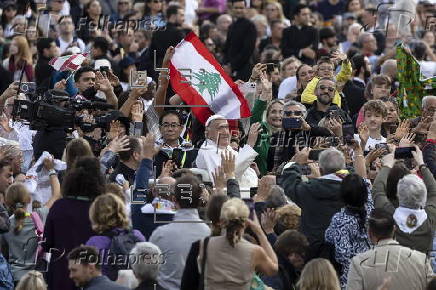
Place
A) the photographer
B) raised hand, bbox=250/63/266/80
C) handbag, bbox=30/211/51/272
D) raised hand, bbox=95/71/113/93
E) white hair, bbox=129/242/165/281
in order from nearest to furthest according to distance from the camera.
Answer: white hair, bbox=129/242/165/281, handbag, bbox=30/211/51/272, the photographer, raised hand, bbox=95/71/113/93, raised hand, bbox=250/63/266/80

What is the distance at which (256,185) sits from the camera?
544 inches

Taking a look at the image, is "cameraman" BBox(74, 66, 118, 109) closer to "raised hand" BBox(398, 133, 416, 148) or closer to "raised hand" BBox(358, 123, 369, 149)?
"raised hand" BBox(358, 123, 369, 149)

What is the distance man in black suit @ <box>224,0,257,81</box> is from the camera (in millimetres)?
22078

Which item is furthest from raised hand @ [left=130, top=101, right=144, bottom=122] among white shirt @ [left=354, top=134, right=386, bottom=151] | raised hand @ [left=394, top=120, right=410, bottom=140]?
raised hand @ [left=394, top=120, right=410, bottom=140]

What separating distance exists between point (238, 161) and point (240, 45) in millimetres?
8933

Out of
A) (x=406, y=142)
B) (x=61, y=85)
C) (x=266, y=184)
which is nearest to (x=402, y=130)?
(x=406, y=142)

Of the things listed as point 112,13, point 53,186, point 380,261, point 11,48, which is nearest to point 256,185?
point 53,186

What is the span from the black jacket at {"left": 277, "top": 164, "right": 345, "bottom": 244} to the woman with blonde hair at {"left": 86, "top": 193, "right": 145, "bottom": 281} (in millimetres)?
Result: 1659

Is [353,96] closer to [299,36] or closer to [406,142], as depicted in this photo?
[299,36]

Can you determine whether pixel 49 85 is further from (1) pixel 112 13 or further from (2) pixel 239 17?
(1) pixel 112 13

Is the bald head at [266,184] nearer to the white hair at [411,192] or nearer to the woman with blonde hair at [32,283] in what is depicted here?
the white hair at [411,192]

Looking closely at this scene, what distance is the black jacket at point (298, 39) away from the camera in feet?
72.4

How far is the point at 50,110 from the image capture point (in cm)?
1377

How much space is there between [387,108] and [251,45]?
23.4 feet
